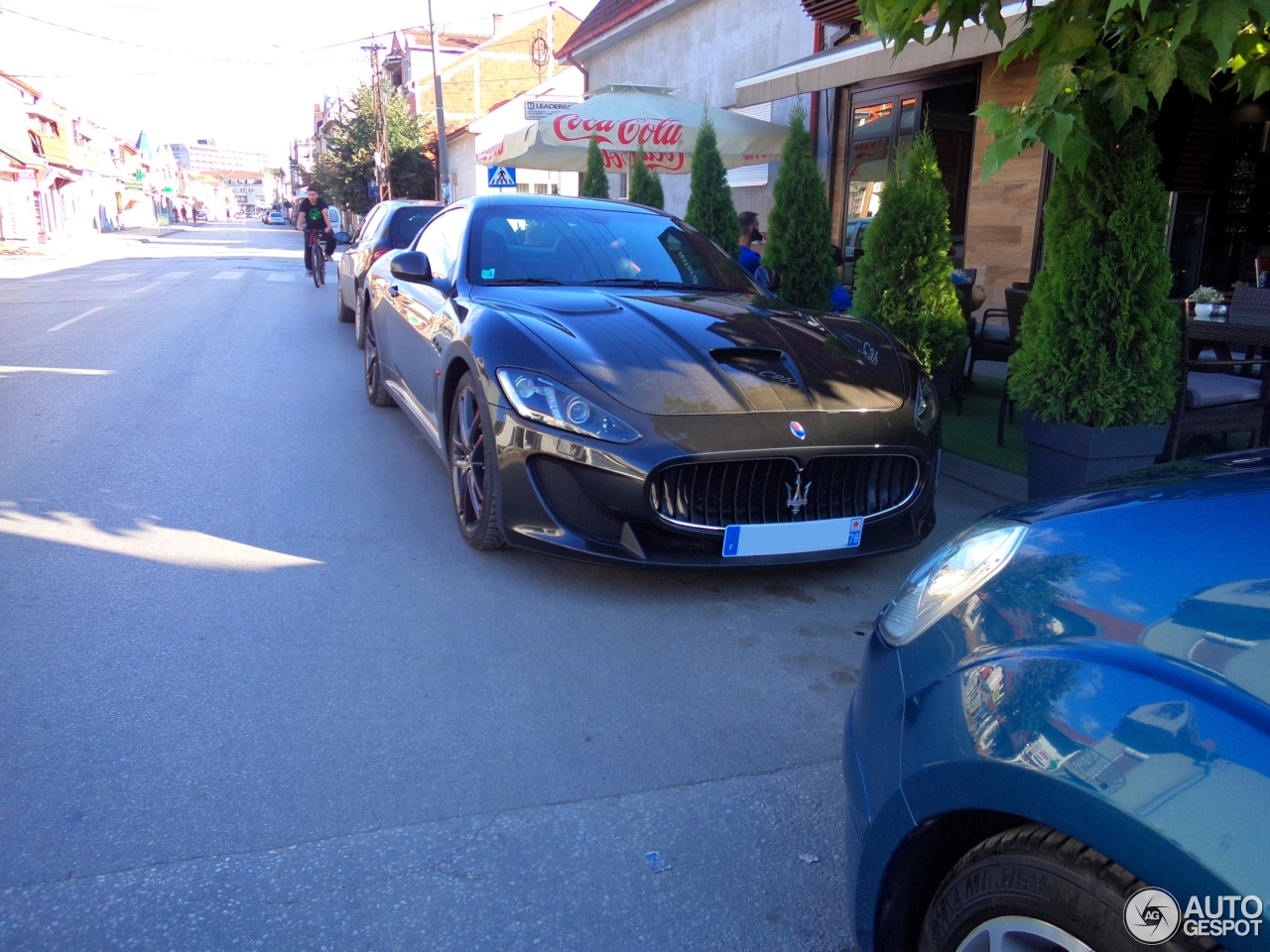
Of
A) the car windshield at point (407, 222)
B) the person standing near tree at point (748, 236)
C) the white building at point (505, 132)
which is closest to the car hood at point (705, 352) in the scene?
the person standing near tree at point (748, 236)

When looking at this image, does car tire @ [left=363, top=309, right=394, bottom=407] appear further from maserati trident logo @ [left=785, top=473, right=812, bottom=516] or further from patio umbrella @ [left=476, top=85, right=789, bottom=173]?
maserati trident logo @ [left=785, top=473, right=812, bottom=516]

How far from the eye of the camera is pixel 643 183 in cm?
1084

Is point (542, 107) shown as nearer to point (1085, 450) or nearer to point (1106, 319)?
point (1106, 319)

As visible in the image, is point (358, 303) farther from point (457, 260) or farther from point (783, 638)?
point (783, 638)

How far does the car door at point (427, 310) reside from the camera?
4.97 meters

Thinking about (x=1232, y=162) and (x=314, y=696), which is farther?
(x=1232, y=162)

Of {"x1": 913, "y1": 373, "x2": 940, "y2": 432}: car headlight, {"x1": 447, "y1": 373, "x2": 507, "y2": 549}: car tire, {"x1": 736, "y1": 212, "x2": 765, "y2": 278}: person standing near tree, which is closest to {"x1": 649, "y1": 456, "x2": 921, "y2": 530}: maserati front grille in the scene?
{"x1": 913, "y1": 373, "x2": 940, "y2": 432}: car headlight

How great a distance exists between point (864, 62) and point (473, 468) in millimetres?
6415

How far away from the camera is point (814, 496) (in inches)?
146

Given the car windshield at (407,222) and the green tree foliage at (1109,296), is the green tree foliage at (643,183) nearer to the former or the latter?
the car windshield at (407,222)

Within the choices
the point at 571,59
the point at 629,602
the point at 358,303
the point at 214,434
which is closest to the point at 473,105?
the point at 571,59

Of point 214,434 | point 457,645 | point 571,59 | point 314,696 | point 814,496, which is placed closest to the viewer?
point 314,696

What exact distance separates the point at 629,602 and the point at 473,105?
44890mm

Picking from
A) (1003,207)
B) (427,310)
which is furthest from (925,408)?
(1003,207)
